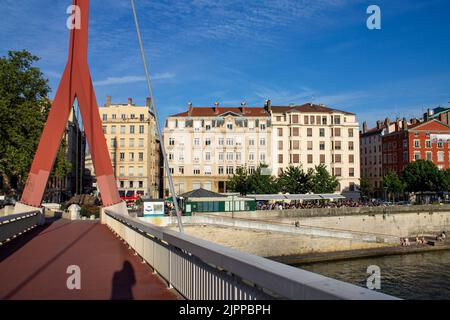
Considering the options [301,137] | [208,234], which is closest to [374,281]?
[208,234]

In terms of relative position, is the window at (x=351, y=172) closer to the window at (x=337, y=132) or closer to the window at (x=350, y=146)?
the window at (x=350, y=146)

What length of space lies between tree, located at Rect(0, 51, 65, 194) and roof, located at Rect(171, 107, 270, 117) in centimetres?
3664

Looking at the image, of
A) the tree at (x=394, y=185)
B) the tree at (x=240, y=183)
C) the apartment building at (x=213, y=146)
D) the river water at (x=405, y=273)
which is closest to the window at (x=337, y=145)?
the tree at (x=394, y=185)

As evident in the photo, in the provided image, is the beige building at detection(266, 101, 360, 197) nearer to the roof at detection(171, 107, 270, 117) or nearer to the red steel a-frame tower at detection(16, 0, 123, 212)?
the roof at detection(171, 107, 270, 117)

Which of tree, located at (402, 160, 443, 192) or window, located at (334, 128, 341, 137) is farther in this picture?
window, located at (334, 128, 341, 137)

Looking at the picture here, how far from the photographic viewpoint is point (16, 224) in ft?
62.4

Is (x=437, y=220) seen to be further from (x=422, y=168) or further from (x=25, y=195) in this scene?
(x=25, y=195)

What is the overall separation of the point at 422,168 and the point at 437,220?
688 inches

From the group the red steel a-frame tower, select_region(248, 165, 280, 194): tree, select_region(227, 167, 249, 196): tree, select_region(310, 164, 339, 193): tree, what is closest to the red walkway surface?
the red steel a-frame tower

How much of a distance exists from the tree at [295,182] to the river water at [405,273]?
23.8 metres

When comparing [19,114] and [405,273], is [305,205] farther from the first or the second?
[19,114]

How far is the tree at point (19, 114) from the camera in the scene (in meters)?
40.4

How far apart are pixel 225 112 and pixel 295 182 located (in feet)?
56.3

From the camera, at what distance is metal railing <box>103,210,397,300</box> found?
352 cm
